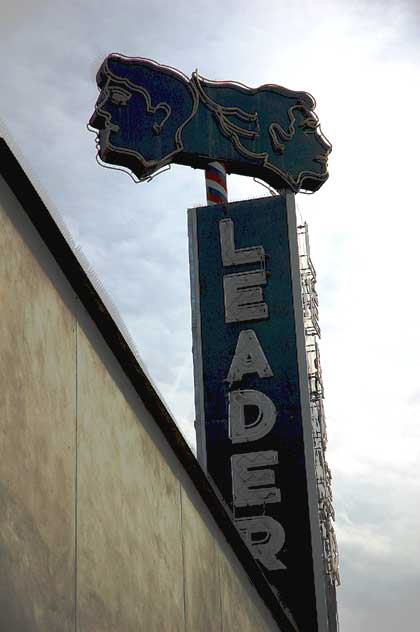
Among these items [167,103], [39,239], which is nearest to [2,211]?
[39,239]

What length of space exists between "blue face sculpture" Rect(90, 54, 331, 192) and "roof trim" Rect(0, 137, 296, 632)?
1599 centimetres

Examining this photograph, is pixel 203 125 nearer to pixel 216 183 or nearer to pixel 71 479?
pixel 216 183

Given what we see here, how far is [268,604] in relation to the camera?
15.7m

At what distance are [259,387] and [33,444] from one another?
17.3 m

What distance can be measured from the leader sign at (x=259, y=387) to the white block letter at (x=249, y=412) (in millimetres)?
23

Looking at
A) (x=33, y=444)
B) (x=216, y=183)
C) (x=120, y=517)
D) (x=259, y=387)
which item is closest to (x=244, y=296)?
(x=259, y=387)

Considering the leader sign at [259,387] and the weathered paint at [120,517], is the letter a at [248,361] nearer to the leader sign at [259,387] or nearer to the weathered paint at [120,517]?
the leader sign at [259,387]

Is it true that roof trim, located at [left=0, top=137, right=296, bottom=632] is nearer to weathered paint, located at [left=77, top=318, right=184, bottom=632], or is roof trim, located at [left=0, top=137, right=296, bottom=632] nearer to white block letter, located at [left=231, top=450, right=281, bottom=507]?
weathered paint, located at [left=77, top=318, right=184, bottom=632]

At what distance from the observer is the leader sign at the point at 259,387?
22484 mm

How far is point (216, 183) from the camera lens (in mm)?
27984

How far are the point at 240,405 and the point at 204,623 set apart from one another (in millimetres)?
13068

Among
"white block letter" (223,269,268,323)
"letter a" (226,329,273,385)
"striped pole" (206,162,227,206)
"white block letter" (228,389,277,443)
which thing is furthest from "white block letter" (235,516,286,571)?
"striped pole" (206,162,227,206)

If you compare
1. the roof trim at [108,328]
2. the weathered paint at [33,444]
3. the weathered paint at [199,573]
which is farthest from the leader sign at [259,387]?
the weathered paint at [33,444]

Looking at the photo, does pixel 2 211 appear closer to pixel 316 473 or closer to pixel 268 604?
pixel 268 604
